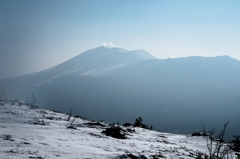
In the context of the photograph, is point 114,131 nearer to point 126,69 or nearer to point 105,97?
point 105,97

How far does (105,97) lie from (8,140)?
123 m

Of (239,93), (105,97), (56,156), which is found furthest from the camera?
(105,97)

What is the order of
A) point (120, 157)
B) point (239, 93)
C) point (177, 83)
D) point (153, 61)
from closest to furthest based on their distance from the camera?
point (120, 157) → point (239, 93) → point (177, 83) → point (153, 61)

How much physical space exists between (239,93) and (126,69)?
8644 centimetres

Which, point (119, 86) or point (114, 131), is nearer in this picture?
point (114, 131)

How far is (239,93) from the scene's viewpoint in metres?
116

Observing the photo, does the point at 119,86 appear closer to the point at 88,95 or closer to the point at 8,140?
the point at 88,95

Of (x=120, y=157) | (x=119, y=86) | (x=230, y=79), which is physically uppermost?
(x=230, y=79)

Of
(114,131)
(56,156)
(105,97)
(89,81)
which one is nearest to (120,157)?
(56,156)

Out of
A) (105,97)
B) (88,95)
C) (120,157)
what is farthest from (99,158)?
(88,95)

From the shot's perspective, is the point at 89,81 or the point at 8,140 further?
the point at 89,81

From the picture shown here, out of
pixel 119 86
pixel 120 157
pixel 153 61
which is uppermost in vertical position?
pixel 153 61

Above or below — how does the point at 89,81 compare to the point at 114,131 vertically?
above

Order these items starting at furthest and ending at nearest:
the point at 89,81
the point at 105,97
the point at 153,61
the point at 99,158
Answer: the point at 153,61
the point at 89,81
the point at 105,97
the point at 99,158
